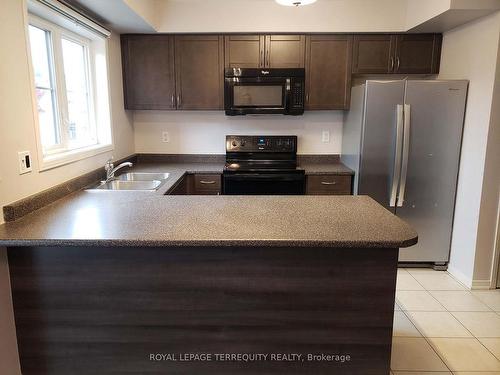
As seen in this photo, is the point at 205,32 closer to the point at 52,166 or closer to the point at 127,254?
the point at 52,166

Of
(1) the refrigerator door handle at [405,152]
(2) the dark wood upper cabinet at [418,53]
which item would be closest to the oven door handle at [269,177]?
(1) the refrigerator door handle at [405,152]

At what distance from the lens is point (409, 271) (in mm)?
3295

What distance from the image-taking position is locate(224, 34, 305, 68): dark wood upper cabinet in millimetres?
3371

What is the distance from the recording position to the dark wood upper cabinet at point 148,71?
11.2 feet

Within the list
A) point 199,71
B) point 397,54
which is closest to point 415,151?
point 397,54

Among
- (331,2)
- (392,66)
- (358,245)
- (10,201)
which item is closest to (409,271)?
(392,66)

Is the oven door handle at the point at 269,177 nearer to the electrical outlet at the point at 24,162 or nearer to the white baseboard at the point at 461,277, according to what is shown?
the white baseboard at the point at 461,277

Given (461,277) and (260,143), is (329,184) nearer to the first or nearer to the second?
(260,143)

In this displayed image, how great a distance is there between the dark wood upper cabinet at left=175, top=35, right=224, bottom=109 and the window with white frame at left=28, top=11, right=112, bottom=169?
2.27 feet

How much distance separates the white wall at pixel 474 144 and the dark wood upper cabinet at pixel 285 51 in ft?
4.26

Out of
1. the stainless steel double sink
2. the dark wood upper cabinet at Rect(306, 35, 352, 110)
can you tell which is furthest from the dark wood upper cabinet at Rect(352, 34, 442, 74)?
the stainless steel double sink

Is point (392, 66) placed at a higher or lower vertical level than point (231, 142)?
higher

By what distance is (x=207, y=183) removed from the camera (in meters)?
3.45

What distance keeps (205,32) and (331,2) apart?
3.79 feet
